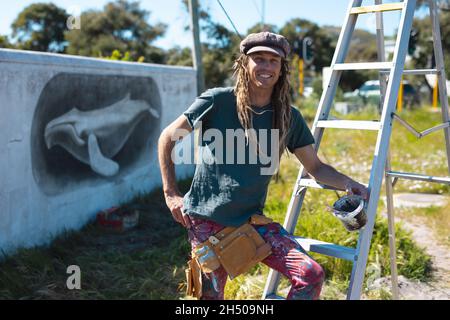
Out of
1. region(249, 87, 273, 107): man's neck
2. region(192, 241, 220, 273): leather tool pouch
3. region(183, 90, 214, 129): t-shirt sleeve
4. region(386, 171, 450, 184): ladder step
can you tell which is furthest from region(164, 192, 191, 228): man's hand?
region(386, 171, 450, 184): ladder step

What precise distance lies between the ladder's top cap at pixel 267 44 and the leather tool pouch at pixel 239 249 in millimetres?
878

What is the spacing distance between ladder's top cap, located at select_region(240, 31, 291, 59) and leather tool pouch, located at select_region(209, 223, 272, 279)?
878 mm

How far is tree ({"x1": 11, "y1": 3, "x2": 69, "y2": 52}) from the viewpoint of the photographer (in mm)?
35812

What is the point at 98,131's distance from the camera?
6.23 metres

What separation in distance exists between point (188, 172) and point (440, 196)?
12.2ft

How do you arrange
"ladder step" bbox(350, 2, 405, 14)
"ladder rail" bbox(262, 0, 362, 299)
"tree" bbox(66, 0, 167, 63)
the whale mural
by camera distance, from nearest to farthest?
"ladder step" bbox(350, 2, 405, 14) < "ladder rail" bbox(262, 0, 362, 299) < the whale mural < "tree" bbox(66, 0, 167, 63)

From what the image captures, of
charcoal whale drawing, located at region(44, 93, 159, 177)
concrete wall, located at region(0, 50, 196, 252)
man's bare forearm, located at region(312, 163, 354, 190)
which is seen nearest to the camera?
man's bare forearm, located at region(312, 163, 354, 190)

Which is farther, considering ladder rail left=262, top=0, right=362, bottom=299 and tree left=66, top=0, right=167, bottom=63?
tree left=66, top=0, right=167, bottom=63

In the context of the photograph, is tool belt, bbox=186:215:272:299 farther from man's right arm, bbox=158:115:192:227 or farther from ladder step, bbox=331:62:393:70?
ladder step, bbox=331:62:393:70

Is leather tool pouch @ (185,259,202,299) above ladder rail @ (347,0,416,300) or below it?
below

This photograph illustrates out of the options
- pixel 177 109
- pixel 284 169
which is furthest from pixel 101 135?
pixel 284 169

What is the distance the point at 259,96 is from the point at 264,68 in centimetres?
16
